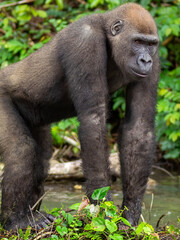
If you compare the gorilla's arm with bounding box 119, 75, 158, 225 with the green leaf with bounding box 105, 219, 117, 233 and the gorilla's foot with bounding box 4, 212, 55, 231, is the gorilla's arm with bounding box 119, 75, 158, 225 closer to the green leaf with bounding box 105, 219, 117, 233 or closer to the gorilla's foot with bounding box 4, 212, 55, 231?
the gorilla's foot with bounding box 4, 212, 55, 231

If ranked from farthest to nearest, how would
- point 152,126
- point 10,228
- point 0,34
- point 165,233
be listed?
point 0,34, point 152,126, point 10,228, point 165,233

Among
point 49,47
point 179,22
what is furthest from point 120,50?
point 179,22

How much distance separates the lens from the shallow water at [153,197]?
261 inches

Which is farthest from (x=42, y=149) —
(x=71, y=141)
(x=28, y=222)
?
(x=71, y=141)

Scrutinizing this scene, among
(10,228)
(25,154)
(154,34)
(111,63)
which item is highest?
(154,34)

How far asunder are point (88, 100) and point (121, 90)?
5463 mm

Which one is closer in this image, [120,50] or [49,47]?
[120,50]

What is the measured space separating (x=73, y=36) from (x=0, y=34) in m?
7.09

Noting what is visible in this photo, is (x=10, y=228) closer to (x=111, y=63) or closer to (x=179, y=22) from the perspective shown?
(x=111, y=63)

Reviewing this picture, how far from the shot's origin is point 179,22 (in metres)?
9.72

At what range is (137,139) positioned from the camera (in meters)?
5.68

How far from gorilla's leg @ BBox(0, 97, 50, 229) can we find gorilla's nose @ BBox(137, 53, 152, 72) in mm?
1585

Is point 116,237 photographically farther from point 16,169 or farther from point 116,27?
point 116,27

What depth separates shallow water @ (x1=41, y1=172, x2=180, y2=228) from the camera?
6.63 metres
